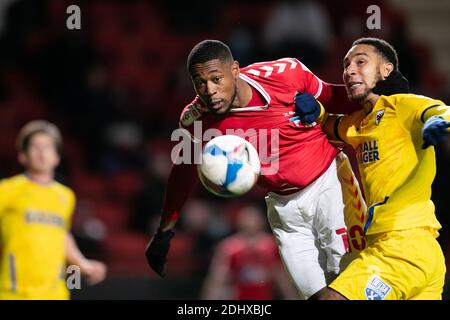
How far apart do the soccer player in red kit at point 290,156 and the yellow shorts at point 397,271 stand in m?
0.59

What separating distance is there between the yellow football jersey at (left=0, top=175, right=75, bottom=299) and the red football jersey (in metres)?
1.46

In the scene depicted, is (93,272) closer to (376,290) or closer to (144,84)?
(376,290)

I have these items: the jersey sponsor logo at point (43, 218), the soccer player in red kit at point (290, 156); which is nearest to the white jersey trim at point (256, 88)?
the soccer player in red kit at point (290, 156)

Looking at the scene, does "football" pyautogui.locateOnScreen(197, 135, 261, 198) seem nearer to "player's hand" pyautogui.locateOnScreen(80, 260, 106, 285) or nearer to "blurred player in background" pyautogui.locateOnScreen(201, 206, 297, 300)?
"player's hand" pyautogui.locateOnScreen(80, 260, 106, 285)

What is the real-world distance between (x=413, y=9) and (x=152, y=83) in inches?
143

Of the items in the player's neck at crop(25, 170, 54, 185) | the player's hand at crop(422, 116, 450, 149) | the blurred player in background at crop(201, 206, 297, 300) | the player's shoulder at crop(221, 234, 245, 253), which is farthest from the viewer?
the player's shoulder at crop(221, 234, 245, 253)

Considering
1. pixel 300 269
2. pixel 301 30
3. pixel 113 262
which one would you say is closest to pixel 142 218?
pixel 113 262

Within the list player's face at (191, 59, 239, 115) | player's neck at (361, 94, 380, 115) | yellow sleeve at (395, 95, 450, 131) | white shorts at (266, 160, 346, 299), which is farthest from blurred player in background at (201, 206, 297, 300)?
yellow sleeve at (395, 95, 450, 131)

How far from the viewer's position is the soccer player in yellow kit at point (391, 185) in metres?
4.01

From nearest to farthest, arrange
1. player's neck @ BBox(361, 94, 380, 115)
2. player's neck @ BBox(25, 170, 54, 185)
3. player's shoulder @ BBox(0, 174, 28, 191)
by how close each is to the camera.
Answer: player's neck @ BBox(361, 94, 380, 115)
player's shoulder @ BBox(0, 174, 28, 191)
player's neck @ BBox(25, 170, 54, 185)

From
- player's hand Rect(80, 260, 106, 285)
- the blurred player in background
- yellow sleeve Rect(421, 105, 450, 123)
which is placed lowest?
the blurred player in background

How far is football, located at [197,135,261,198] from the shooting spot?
4.31 m

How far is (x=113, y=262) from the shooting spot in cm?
799
